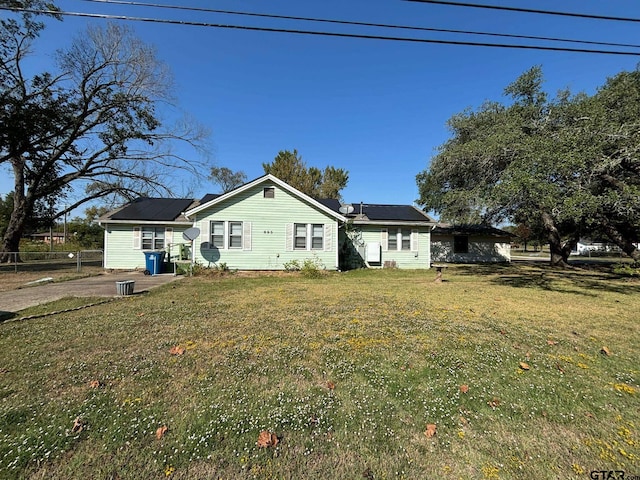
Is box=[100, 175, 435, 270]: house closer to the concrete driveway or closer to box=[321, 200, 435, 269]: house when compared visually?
box=[321, 200, 435, 269]: house

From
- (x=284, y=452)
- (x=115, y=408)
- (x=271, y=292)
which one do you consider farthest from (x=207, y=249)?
(x=284, y=452)

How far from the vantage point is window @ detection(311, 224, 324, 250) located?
1551 centimetres

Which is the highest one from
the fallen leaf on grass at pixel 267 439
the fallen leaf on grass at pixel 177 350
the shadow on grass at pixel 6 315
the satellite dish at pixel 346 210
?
the satellite dish at pixel 346 210

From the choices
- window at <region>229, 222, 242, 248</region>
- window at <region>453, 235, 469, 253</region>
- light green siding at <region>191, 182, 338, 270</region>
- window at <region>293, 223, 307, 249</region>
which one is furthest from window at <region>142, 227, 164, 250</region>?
window at <region>453, 235, 469, 253</region>

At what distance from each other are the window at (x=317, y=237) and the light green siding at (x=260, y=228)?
0.16m

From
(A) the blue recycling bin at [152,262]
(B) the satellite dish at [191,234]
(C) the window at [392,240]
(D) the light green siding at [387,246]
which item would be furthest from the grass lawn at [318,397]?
(C) the window at [392,240]

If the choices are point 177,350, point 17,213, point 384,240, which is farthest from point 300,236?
point 17,213

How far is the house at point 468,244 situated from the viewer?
2489 centimetres

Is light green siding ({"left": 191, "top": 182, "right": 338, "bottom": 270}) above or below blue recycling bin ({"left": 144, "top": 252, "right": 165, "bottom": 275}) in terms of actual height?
above

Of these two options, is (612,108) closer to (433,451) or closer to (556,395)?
(556,395)

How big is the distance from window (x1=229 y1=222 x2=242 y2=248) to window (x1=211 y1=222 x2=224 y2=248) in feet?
1.44

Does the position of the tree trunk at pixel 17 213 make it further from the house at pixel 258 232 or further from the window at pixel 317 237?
the window at pixel 317 237

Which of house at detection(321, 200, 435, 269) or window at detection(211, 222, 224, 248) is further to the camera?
house at detection(321, 200, 435, 269)

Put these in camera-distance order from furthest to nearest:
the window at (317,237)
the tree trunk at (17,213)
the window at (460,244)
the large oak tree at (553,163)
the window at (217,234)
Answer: the window at (460,244) → the tree trunk at (17,213) → the window at (317,237) → the window at (217,234) → the large oak tree at (553,163)
